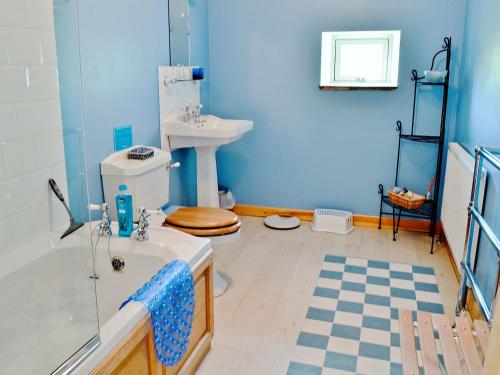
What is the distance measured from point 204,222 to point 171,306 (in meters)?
0.96

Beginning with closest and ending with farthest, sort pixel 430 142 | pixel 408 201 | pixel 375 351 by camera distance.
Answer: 1. pixel 375 351
2. pixel 408 201
3. pixel 430 142

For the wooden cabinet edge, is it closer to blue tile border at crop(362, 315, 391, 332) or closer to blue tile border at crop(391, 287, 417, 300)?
blue tile border at crop(362, 315, 391, 332)

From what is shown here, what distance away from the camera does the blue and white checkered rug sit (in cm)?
233

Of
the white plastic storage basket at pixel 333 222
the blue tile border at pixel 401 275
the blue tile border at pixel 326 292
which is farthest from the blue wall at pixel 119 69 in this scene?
the blue tile border at pixel 401 275

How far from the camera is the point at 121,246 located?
2277 mm

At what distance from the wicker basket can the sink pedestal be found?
139 cm

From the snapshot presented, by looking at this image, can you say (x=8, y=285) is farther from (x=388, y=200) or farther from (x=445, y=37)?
(x=445, y=37)

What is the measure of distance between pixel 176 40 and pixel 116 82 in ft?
2.81

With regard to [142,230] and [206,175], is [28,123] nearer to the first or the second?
[142,230]

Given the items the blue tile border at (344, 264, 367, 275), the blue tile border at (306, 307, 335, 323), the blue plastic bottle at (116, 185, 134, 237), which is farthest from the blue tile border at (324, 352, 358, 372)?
the blue plastic bottle at (116, 185, 134, 237)

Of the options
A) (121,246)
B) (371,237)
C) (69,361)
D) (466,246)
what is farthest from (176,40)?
(69,361)

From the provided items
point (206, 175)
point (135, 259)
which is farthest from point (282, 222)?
point (135, 259)

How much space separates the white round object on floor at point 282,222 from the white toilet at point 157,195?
116 centimetres

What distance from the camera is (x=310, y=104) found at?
411 centimetres
